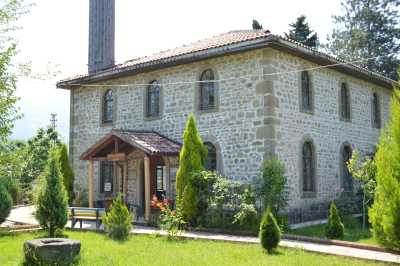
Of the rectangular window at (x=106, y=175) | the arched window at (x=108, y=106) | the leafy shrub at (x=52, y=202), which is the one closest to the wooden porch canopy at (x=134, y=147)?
the rectangular window at (x=106, y=175)

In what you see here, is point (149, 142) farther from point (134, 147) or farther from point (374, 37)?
point (374, 37)

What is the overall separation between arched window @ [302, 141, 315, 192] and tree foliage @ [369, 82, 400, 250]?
5346 mm

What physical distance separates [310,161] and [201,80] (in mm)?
4383

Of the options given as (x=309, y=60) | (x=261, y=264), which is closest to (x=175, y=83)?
(x=309, y=60)

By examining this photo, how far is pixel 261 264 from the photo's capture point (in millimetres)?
8133

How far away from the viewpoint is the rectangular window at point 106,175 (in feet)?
59.9

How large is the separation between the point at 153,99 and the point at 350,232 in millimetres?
8102

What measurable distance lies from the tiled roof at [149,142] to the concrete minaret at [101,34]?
5.09m

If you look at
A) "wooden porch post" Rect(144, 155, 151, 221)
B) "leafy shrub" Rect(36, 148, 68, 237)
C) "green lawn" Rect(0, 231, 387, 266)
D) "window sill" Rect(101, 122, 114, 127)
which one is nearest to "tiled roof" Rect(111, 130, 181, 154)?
"wooden porch post" Rect(144, 155, 151, 221)

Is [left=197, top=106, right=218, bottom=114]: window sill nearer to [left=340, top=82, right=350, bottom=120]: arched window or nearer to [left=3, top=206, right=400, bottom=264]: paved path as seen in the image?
[left=3, top=206, right=400, bottom=264]: paved path

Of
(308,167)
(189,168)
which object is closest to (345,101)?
(308,167)

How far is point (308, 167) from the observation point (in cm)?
1538

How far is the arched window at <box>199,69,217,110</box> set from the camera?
15203 millimetres

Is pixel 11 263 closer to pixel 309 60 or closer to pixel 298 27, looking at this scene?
pixel 309 60
